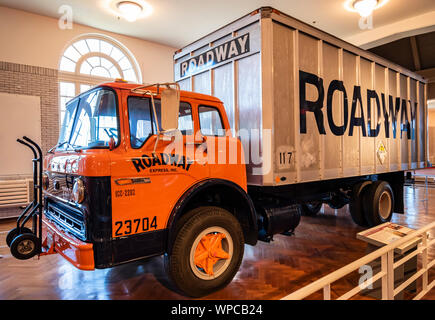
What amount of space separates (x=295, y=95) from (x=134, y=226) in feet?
7.86

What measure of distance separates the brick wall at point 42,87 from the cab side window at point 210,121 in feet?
21.1

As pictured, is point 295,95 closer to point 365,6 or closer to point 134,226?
point 134,226

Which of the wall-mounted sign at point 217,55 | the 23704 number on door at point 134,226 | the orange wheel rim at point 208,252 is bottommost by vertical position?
the orange wheel rim at point 208,252

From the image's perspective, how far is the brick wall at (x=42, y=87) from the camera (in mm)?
7283

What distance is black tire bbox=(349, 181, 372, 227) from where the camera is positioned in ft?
17.0

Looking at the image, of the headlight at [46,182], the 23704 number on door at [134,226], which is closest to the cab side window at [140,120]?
the 23704 number on door at [134,226]

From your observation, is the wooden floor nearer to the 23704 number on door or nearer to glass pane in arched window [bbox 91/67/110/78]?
the 23704 number on door

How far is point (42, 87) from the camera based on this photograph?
7.76 meters

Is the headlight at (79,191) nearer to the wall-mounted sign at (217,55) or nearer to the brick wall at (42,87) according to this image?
the wall-mounted sign at (217,55)

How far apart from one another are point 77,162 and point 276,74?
2.28 m

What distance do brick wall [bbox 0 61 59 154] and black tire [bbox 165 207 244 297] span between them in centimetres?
674

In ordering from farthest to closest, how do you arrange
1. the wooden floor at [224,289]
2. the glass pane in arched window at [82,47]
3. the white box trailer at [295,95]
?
the glass pane in arched window at [82,47], the white box trailer at [295,95], the wooden floor at [224,289]

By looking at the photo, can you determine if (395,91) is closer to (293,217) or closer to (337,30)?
(293,217)

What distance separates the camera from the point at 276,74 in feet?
10.8
